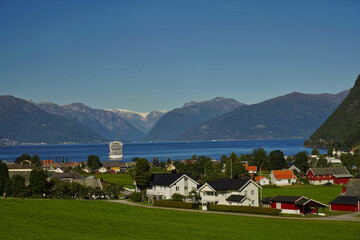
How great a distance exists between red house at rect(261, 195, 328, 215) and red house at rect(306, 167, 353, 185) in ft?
151

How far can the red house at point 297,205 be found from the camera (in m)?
55.8

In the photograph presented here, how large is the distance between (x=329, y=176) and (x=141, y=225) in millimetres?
72133

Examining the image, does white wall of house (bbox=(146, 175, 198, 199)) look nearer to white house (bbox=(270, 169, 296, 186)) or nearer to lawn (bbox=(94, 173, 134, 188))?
lawn (bbox=(94, 173, 134, 188))

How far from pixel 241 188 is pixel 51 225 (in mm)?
30932

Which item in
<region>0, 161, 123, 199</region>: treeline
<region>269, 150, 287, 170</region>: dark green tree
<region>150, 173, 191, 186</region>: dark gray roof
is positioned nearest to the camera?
<region>0, 161, 123, 199</region>: treeline

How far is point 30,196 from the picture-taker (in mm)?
70875

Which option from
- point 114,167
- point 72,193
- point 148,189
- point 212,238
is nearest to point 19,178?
point 72,193

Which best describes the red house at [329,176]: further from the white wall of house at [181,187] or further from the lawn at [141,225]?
the lawn at [141,225]

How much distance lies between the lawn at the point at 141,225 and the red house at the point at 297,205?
26.1 ft

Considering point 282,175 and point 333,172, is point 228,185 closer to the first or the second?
point 282,175

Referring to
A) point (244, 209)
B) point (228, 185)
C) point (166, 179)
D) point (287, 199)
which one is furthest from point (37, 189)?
point (287, 199)

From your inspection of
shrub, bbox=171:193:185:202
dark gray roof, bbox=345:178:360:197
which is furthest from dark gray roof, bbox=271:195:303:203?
shrub, bbox=171:193:185:202

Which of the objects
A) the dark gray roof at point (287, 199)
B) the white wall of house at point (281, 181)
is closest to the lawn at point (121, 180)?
the white wall of house at point (281, 181)

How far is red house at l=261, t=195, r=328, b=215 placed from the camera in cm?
5578
